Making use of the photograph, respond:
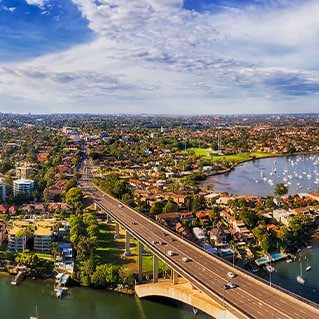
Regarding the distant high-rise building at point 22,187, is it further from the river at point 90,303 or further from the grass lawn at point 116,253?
the river at point 90,303

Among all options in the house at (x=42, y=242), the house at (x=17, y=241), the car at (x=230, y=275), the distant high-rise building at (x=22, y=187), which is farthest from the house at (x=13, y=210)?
the car at (x=230, y=275)

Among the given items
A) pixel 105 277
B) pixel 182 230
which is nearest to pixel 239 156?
pixel 182 230

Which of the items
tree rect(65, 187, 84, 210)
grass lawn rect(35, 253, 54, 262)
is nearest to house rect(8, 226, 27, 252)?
grass lawn rect(35, 253, 54, 262)

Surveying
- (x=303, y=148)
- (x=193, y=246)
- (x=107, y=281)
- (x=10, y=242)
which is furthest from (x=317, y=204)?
(x=303, y=148)

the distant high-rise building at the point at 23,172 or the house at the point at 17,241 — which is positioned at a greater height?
the distant high-rise building at the point at 23,172

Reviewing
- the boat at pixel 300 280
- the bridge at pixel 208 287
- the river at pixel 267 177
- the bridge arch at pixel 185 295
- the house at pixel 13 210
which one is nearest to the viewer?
the bridge at pixel 208 287

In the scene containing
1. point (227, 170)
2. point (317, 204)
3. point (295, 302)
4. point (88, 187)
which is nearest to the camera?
point (295, 302)

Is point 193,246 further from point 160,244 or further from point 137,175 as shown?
point 137,175
